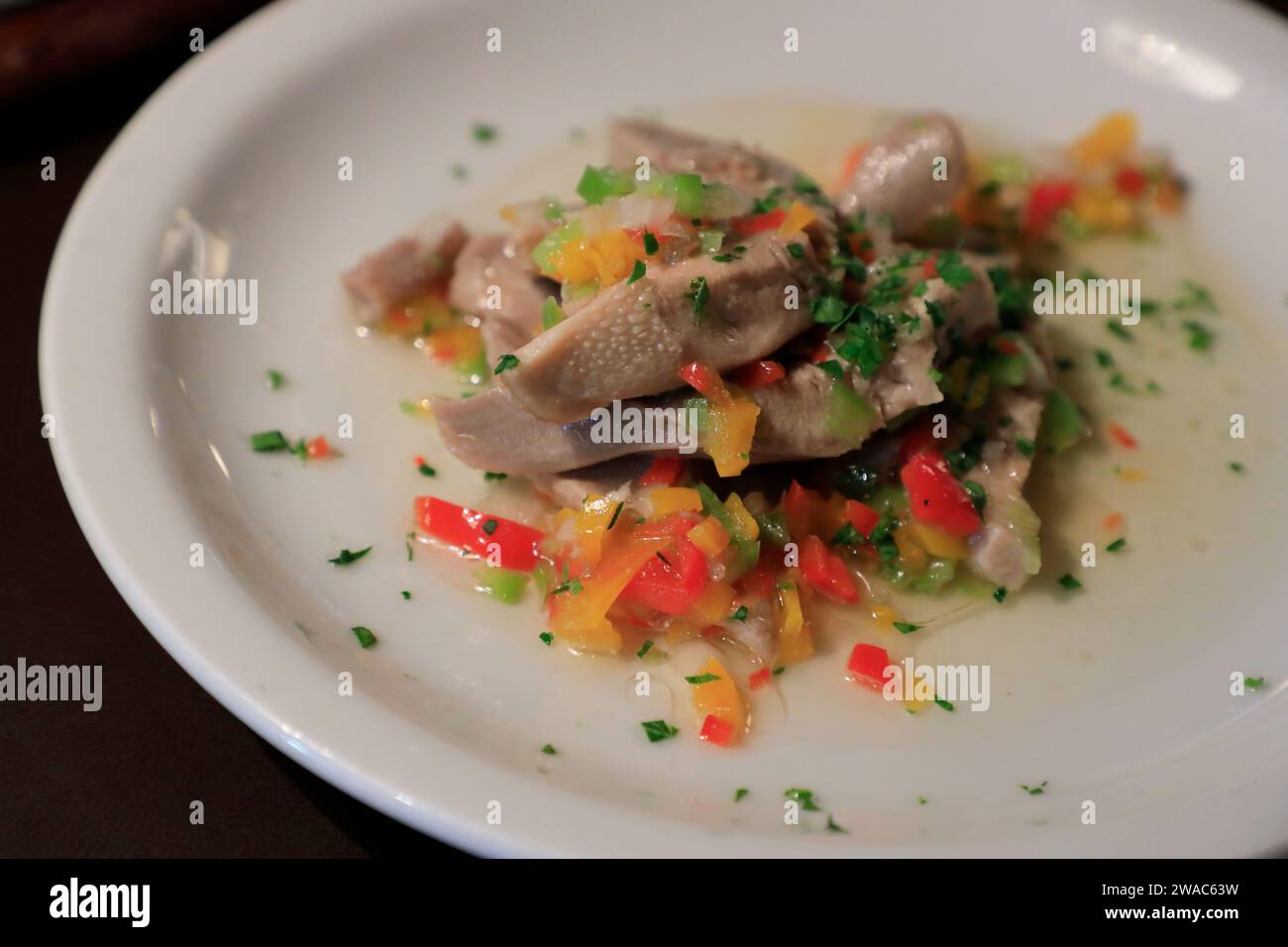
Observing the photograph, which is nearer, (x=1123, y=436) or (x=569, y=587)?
(x=569, y=587)

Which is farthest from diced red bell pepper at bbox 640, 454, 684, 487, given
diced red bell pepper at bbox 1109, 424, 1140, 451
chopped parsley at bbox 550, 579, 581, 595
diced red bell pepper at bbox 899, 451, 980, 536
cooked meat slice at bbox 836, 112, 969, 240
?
diced red bell pepper at bbox 1109, 424, 1140, 451

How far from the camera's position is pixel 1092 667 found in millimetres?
3607

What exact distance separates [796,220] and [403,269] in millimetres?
1516

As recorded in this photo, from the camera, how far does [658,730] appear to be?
3.33 meters

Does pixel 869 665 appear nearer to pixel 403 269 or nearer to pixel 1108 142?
pixel 403 269

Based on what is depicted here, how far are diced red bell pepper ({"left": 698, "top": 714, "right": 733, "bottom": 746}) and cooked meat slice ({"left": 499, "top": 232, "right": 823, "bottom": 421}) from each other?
0.97 meters

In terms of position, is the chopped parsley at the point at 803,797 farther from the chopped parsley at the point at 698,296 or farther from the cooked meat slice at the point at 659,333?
the chopped parsley at the point at 698,296

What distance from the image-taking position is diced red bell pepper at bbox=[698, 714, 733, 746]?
3.33m

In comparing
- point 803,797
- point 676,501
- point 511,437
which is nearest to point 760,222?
point 676,501

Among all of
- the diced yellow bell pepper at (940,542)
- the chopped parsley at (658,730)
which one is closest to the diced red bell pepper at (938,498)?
the diced yellow bell pepper at (940,542)

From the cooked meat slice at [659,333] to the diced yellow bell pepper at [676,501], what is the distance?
1.08 feet

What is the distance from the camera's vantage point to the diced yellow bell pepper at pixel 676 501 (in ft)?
11.8

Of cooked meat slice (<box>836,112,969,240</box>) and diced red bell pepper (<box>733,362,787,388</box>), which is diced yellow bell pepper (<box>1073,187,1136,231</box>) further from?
diced red bell pepper (<box>733,362,787,388</box>)
